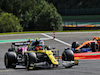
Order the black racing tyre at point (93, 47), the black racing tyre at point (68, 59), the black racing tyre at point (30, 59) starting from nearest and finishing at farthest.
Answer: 1. the black racing tyre at point (30, 59)
2. the black racing tyre at point (68, 59)
3. the black racing tyre at point (93, 47)

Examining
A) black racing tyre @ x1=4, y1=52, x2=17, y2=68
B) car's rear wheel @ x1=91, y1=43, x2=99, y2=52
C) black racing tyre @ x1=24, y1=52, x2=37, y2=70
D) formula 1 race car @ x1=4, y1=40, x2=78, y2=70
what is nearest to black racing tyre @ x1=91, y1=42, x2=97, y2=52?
car's rear wheel @ x1=91, y1=43, x2=99, y2=52

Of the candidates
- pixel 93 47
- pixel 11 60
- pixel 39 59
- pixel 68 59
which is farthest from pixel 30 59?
pixel 93 47

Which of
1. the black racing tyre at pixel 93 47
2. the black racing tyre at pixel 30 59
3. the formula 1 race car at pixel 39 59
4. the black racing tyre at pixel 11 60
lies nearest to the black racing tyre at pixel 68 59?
the formula 1 race car at pixel 39 59

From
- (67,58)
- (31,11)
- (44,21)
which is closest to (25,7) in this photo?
(31,11)

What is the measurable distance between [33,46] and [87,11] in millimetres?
79445

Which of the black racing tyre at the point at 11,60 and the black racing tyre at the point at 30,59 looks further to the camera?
the black racing tyre at the point at 11,60

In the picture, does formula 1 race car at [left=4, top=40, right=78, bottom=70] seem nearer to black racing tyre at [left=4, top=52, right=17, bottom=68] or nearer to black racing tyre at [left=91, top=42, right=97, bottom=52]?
black racing tyre at [left=4, top=52, right=17, bottom=68]

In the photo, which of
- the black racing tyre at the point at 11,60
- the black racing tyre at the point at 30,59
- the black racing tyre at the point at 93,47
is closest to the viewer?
the black racing tyre at the point at 30,59

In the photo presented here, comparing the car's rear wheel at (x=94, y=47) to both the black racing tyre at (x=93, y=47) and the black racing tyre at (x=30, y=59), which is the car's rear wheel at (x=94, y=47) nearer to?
the black racing tyre at (x=93, y=47)

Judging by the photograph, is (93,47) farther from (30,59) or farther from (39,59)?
(30,59)

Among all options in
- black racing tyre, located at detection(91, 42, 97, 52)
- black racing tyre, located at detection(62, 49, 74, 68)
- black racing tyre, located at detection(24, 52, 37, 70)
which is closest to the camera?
black racing tyre, located at detection(24, 52, 37, 70)

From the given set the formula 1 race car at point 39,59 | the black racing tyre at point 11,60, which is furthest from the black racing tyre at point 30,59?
the black racing tyre at point 11,60

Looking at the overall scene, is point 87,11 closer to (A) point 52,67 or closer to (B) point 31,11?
(B) point 31,11

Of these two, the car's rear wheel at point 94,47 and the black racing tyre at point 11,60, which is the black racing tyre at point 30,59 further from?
the car's rear wheel at point 94,47
